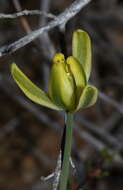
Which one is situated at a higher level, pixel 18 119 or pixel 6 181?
pixel 18 119

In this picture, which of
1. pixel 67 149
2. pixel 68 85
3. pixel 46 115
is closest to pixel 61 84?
pixel 68 85

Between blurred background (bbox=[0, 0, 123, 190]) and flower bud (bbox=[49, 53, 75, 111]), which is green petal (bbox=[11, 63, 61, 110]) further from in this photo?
blurred background (bbox=[0, 0, 123, 190])

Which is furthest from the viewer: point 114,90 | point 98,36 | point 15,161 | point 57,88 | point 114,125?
point 15,161

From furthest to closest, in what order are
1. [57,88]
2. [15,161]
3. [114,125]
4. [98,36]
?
[15,161]
[114,125]
[98,36]
[57,88]

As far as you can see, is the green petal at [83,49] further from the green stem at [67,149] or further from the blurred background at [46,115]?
the blurred background at [46,115]

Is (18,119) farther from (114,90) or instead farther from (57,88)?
(57,88)

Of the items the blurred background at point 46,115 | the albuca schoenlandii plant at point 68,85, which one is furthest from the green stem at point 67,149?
the blurred background at point 46,115

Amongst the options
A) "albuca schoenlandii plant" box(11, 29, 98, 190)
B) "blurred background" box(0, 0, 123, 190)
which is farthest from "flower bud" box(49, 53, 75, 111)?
"blurred background" box(0, 0, 123, 190)

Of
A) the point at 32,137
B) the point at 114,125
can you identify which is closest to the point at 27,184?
the point at 32,137

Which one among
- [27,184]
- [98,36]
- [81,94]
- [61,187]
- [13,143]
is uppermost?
[81,94]
